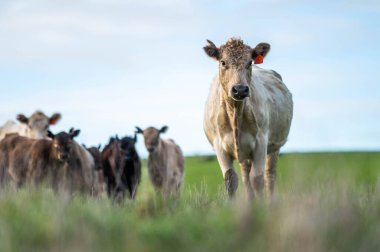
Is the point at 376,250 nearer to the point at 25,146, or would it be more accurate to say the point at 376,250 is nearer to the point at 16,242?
the point at 16,242

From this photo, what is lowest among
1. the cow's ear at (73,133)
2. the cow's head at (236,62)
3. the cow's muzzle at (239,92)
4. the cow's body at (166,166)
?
the cow's body at (166,166)

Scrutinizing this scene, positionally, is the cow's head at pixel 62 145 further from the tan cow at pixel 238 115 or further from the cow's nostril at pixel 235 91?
the cow's nostril at pixel 235 91

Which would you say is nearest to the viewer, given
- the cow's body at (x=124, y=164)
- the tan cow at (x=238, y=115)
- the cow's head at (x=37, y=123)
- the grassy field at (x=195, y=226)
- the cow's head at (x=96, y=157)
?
the grassy field at (x=195, y=226)

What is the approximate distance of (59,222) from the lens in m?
5.78

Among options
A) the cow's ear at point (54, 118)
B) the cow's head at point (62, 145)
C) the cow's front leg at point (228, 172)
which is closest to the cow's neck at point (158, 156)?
the cow's ear at point (54, 118)

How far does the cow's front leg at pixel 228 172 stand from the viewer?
10.4m

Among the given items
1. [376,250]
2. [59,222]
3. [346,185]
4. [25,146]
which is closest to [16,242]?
[59,222]

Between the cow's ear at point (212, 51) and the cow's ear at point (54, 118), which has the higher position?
the cow's ear at point (212, 51)

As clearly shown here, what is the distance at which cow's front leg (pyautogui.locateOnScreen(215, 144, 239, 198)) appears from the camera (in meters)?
10.4

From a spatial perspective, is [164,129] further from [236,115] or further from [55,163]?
[236,115]

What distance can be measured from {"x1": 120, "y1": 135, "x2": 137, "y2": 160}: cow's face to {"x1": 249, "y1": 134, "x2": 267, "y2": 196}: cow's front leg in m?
6.16

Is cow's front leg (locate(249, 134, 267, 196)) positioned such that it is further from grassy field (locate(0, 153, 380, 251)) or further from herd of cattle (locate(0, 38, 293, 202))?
grassy field (locate(0, 153, 380, 251))

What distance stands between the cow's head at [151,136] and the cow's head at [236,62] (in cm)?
810

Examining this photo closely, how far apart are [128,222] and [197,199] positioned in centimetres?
269
